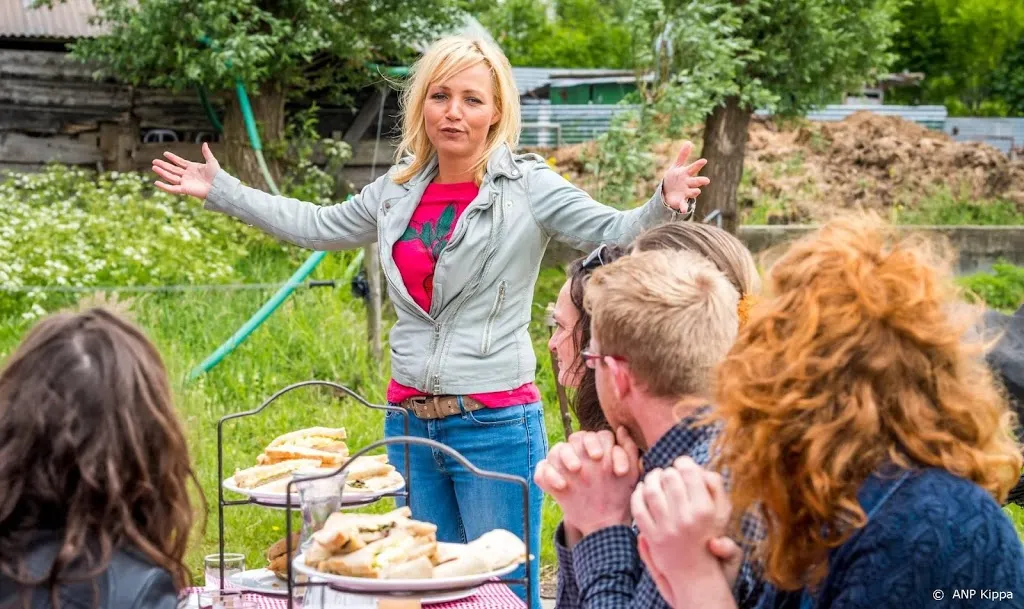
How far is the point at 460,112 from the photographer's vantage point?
313 centimetres

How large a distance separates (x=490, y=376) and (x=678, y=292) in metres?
1.21

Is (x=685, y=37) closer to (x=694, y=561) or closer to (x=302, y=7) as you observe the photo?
(x=302, y=7)

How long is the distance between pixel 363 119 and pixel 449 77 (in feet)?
27.5

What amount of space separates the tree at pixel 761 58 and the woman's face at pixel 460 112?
187 inches

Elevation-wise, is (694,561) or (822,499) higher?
(822,499)

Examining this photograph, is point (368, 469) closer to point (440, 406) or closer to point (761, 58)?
point (440, 406)

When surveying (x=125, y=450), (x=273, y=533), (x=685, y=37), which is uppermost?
(x=685, y=37)

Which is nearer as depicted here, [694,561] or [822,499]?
[822,499]

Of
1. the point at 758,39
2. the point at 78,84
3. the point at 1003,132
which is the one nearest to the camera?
the point at 758,39

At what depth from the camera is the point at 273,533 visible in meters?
4.88

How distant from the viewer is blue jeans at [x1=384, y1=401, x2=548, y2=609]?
3029 mm

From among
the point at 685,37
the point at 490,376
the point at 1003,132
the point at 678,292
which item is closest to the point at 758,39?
the point at 685,37

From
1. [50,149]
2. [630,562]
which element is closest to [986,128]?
[50,149]

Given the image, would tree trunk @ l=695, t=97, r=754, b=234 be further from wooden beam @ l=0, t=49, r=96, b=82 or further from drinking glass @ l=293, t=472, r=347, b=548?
drinking glass @ l=293, t=472, r=347, b=548
